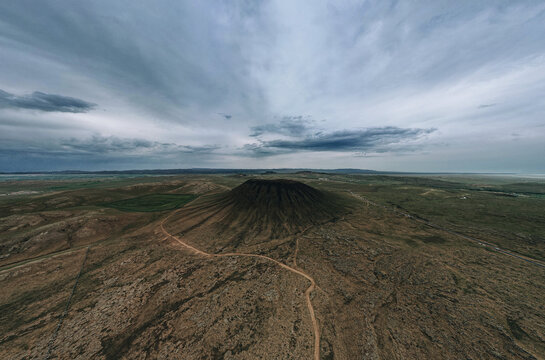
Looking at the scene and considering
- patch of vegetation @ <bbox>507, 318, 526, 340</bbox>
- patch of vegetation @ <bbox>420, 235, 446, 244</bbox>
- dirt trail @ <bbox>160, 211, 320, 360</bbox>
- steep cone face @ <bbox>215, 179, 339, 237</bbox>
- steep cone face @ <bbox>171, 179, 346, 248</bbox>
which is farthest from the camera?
steep cone face @ <bbox>215, 179, 339, 237</bbox>

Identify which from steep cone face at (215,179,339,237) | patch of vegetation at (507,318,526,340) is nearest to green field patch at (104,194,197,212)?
steep cone face at (215,179,339,237)

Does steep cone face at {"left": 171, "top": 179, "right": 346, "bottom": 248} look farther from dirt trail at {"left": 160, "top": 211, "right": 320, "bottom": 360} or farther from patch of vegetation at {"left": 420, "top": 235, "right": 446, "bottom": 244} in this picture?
patch of vegetation at {"left": 420, "top": 235, "right": 446, "bottom": 244}

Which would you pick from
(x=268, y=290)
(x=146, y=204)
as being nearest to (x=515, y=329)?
(x=268, y=290)

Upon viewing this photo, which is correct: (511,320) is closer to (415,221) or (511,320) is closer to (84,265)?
(415,221)

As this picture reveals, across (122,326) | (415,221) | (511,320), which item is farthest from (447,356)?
(415,221)

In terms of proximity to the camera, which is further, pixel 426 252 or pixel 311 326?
pixel 426 252

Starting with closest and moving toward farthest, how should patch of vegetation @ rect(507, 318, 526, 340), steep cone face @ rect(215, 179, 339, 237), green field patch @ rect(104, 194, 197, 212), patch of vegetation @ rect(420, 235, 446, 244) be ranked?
patch of vegetation @ rect(507, 318, 526, 340) < patch of vegetation @ rect(420, 235, 446, 244) < steep cone face @ rect(215, 179, 339, 237) < green field patch @ rect(104, 194, 197, 212)

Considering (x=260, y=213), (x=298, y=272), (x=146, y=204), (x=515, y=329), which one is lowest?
(x=146, y=204)

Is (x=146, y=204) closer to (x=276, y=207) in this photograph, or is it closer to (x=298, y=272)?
(x=276, y=207)
